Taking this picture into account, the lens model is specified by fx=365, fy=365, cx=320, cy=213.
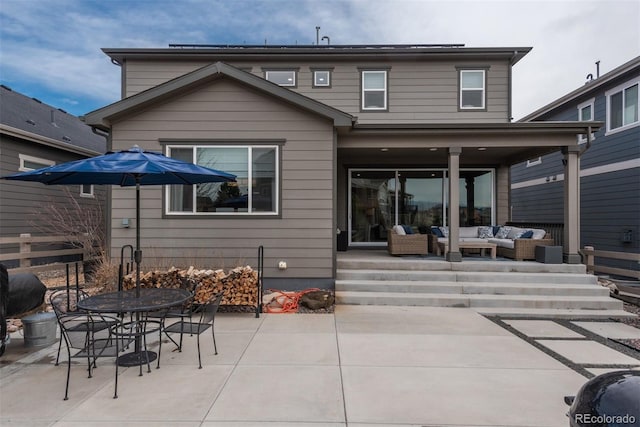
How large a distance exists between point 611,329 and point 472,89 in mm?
7369

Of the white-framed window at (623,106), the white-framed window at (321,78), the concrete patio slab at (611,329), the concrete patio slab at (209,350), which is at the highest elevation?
the white-framed window at (321,78)

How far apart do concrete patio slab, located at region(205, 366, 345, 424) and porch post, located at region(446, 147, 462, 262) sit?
15.3 feet

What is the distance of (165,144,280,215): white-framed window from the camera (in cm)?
727

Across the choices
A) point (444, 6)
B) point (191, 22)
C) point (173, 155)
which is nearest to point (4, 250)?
point (173, 155)

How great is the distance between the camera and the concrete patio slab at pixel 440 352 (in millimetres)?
3928

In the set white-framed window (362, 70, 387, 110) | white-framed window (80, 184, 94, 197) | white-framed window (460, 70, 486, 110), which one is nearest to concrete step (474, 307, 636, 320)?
white-framed window (460, 70, 486, 110)

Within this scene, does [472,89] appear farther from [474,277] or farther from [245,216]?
[245,216]

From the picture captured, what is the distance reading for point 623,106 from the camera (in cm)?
1086

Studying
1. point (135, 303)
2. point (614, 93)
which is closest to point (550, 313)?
point (135, 303)

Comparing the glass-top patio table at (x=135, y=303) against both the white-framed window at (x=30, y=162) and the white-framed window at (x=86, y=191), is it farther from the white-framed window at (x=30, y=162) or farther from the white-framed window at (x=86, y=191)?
the white-framed window at (x=86, y=191)

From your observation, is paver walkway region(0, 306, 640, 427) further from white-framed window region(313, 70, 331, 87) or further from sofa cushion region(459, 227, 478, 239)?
white-framed window region(313, 70, 331, 87)

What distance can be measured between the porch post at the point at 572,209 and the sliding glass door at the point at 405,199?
2.96m

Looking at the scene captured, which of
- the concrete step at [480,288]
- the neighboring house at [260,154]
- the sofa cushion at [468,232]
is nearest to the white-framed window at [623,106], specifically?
the neighboring house at [260,154]

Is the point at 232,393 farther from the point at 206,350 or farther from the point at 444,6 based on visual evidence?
the point at 444,6
